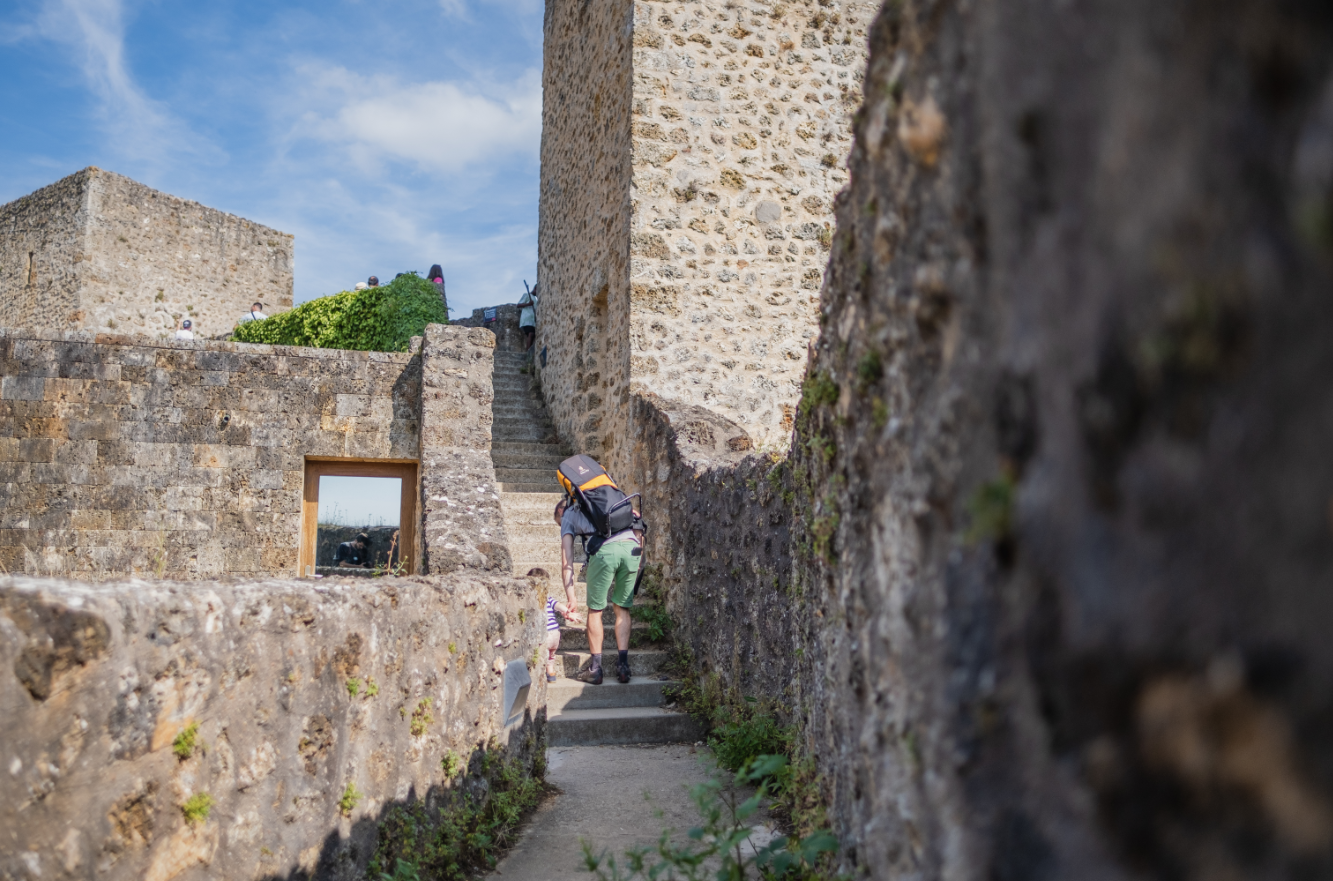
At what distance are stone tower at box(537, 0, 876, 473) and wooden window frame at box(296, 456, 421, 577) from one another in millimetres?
1925

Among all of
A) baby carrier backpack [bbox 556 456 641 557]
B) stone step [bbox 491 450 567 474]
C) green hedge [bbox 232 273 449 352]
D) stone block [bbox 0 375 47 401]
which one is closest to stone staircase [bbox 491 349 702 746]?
stone step [bbox 491 450 567 474]

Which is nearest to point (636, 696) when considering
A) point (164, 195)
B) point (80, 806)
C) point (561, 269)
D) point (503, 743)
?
point (503, 743)

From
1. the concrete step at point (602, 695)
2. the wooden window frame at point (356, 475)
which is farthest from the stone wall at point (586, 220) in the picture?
the concrete step at point (602, 695)

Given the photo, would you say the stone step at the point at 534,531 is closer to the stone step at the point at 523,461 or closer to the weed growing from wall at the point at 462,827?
the stone step at the point at 523,461

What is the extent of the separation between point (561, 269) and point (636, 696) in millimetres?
6262

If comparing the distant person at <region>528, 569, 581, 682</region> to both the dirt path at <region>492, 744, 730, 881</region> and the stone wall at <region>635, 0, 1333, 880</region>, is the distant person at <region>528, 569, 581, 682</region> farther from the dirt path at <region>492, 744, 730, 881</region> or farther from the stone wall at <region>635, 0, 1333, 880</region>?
the stone wall at <region>635, 0, 1333, 880</region>

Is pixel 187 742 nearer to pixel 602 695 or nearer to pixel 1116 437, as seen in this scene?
pixel 1116 437

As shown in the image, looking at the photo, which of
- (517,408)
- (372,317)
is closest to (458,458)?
(517,408)

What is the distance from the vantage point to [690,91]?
8.45 m

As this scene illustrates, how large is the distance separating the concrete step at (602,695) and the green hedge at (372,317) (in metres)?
5.69

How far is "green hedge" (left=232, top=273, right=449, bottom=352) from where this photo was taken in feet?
37.4

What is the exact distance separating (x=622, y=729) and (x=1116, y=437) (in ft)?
17.3

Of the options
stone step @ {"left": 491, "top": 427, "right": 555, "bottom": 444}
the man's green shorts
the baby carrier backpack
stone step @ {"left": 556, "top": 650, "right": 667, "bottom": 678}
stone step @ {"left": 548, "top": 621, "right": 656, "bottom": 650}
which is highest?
stone step @ {"left": 491, "top": 427, "right": 555, "bottom": 444}

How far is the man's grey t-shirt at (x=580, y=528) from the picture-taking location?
20.1ft
